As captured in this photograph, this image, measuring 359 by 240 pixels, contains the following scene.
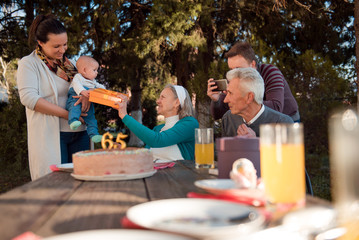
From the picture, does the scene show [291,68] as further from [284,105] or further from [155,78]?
[155,78]

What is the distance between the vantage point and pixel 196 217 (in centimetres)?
84

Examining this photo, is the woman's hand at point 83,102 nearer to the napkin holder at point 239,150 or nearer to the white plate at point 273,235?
the napkin holder at point 239,150

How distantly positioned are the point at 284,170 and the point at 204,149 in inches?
34.4

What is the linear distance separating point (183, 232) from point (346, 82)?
5.76 meters

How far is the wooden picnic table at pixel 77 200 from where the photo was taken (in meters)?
0.85

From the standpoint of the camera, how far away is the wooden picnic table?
2.78 feet

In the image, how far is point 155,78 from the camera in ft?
33.2

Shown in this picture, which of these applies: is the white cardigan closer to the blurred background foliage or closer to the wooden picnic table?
the wooden picnic table

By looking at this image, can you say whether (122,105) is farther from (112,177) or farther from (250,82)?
(112,177)

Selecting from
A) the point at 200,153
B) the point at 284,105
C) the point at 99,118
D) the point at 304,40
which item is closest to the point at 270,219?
the point at 200,153

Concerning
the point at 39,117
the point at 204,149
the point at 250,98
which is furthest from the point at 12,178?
the point at 204,149

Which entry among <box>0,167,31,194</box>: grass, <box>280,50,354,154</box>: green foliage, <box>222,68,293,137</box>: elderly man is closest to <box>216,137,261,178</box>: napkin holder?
<box>222,68,293,137</box>: elderly man

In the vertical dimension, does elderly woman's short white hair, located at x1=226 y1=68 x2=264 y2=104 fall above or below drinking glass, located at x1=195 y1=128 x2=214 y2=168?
above

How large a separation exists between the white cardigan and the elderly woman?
1.55 feet
